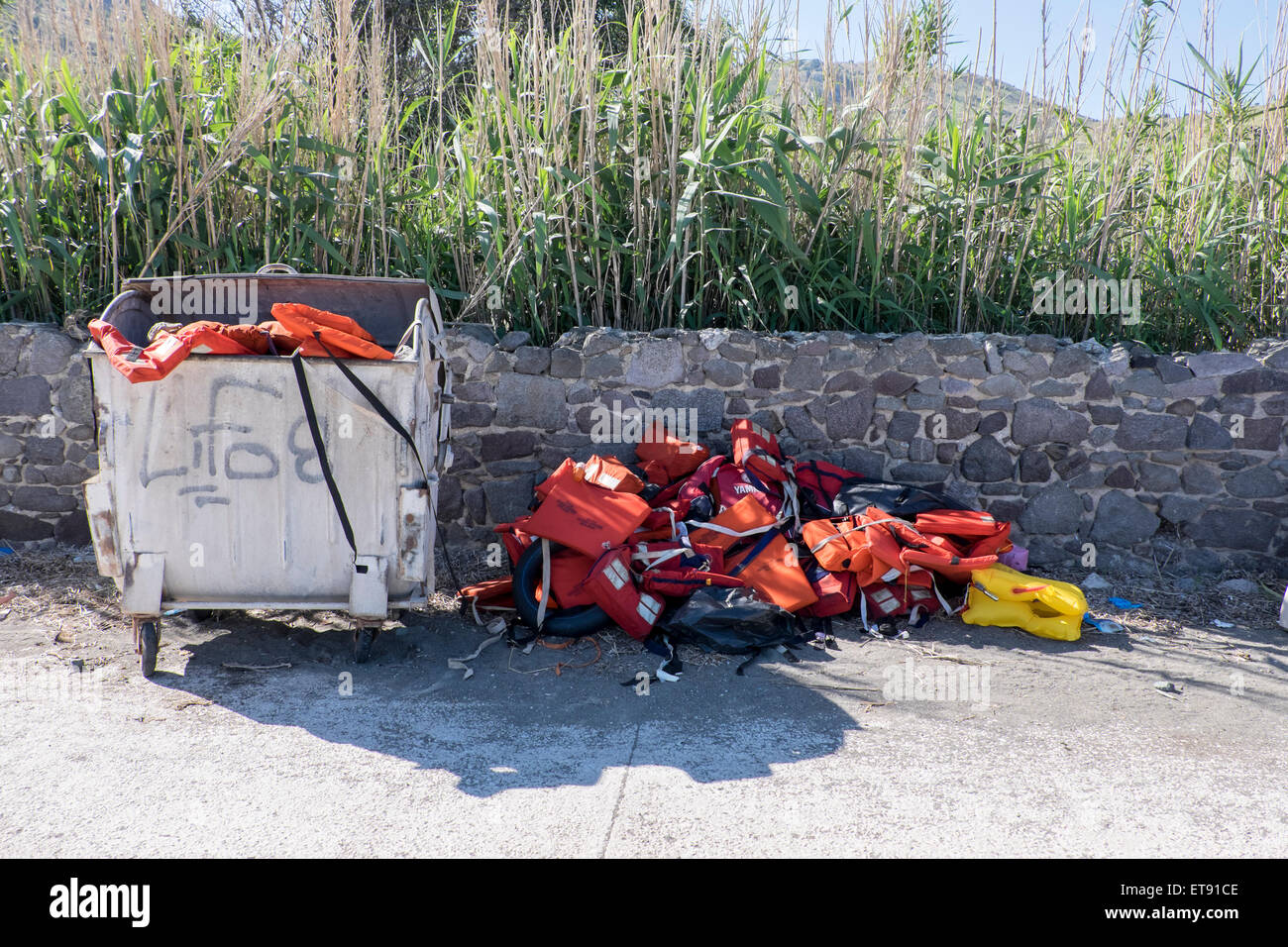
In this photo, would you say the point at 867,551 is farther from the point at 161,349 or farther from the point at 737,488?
the point at 161,349

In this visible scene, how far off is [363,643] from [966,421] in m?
3.33

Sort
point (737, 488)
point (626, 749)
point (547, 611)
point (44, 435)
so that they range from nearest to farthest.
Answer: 1. point (626, 749)
2. point (547, 611)
3. point (737, 488)
4. point (44, 435)

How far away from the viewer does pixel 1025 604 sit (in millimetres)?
4266

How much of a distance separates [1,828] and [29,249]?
3598 millimetres

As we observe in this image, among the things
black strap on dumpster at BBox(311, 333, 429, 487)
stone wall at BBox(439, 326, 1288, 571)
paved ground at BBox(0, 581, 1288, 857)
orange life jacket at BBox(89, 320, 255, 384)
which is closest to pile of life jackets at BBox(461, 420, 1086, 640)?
paved ground at BBox(0, 581, 1288, 857)

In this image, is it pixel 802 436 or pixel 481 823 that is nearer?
pixel 481 823

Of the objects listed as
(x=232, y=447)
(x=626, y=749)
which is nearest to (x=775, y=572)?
(x=626, y=749)

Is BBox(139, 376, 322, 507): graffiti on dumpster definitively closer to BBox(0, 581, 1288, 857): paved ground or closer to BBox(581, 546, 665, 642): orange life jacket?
BBox(0, 581, 1288, 857): paved ground

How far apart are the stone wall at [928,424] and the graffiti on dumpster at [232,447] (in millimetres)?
1613

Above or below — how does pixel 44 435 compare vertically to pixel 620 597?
above

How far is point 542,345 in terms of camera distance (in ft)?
17.0

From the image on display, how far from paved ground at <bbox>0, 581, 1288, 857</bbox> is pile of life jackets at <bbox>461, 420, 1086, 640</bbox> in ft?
0.66

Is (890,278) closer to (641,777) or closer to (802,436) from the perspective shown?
(802,436)

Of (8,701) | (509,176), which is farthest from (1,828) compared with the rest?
(509,176)
